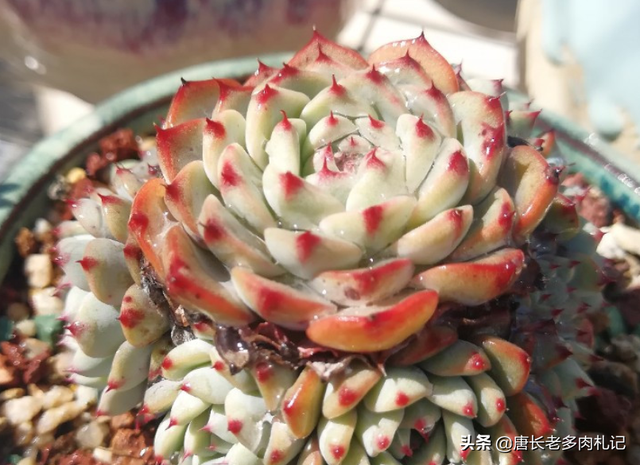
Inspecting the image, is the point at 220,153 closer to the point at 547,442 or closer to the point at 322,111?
the point at 322,111

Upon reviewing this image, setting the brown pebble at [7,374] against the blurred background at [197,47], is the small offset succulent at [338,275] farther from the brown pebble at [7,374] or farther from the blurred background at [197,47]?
the blurred background at [197,47]

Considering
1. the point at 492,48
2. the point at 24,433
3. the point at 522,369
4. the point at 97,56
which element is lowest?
the point at 522,369

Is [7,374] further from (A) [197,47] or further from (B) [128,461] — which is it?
(A) [197,47]

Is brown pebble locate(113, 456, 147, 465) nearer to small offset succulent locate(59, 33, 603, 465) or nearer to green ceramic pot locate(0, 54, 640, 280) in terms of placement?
small offset succulent locate(59, 33, 603, 465)

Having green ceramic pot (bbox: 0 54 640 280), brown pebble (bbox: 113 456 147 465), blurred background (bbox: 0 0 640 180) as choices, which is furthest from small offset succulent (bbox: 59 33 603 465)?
blurred background (bbox: 0 0 640 180)

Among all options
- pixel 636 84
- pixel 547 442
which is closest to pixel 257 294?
pixel 547 442

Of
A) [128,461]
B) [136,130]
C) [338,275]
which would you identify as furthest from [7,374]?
[338,275]
